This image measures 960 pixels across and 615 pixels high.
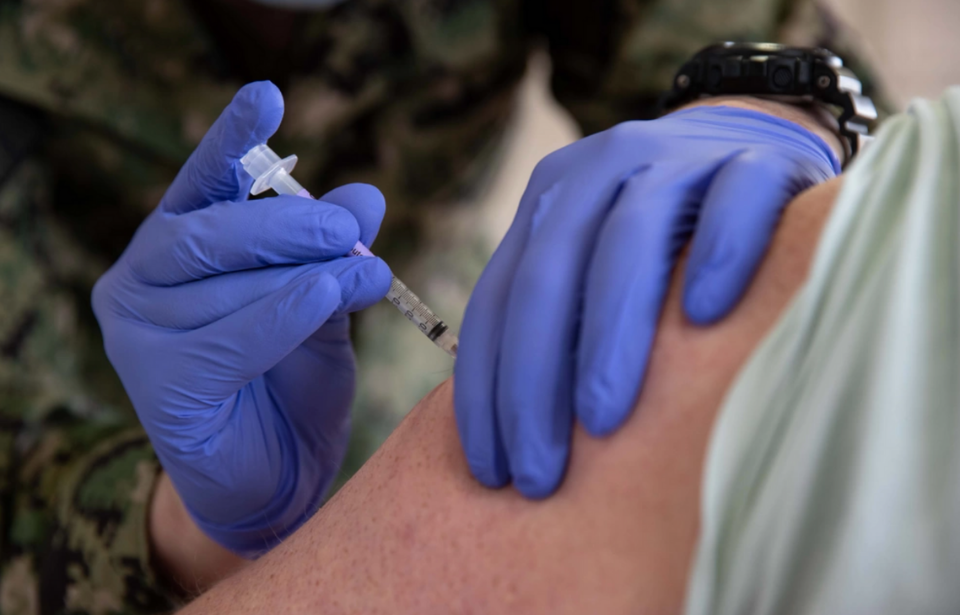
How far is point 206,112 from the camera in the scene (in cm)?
141

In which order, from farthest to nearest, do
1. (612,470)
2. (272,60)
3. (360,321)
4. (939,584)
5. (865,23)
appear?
(865,23) → (360,321) → (272,60) → (612,470) → (939,584)

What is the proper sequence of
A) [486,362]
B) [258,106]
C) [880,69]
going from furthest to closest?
[880,69] < [258,106] < [486,362]

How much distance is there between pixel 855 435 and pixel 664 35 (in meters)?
1.17

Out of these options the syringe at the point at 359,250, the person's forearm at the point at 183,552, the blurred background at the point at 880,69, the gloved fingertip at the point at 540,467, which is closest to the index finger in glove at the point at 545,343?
the gloved fingertip at the point at 540,467

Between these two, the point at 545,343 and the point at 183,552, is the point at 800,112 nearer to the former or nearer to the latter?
the point at 545,343

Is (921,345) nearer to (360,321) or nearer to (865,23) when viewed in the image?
(360,321)

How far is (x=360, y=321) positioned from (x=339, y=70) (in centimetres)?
54

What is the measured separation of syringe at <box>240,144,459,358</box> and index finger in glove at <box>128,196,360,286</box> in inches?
2.0

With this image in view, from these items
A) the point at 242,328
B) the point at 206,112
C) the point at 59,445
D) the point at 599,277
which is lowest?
the point at 59,445

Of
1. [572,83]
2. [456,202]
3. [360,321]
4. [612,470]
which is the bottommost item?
[360,321]

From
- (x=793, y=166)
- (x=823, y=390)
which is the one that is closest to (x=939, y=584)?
(x=823, y=390)

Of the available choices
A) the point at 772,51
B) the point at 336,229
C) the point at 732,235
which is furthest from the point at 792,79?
the point at 336,229

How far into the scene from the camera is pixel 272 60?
1.43 m

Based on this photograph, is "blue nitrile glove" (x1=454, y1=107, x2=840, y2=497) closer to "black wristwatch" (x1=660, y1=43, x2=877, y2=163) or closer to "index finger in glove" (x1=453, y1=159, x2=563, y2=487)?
"index finger in glove" (x1=453, y1=159, x2=563, y2=487)
